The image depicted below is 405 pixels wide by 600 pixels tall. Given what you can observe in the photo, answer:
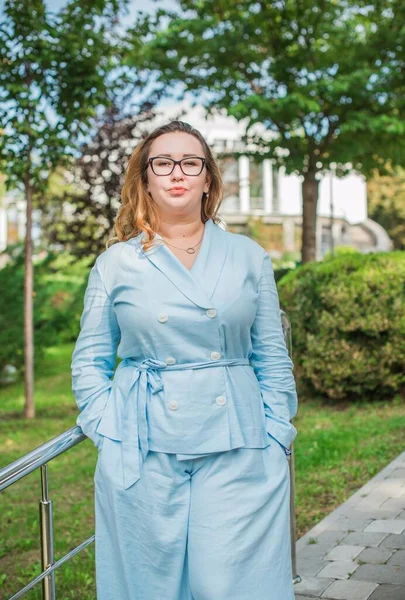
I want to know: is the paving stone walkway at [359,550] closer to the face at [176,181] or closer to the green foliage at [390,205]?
the face at [176,181]

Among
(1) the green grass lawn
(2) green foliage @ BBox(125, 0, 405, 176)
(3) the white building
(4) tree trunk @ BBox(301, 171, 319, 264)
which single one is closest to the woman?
(1) the green grass lawn

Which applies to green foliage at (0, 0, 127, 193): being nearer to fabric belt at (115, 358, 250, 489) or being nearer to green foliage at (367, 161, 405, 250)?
fabric belt at (115, 358, 250, 489)

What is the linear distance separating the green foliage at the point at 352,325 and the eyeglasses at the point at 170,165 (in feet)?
19.1

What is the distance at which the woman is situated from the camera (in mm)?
2125

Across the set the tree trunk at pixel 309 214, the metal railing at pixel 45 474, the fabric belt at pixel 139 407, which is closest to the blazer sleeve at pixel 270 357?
the fabric belt at pixel 139 407

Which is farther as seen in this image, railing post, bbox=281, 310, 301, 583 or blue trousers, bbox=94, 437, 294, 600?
railing post, bbox=281, 310, 301, 583

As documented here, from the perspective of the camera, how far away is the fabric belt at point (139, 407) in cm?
213

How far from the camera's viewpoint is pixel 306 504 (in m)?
5.23

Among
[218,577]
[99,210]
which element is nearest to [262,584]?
[218,577]

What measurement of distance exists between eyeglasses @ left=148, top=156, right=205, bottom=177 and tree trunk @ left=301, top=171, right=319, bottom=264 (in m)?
Result: 12.9

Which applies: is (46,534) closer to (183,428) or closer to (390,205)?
(183,428)

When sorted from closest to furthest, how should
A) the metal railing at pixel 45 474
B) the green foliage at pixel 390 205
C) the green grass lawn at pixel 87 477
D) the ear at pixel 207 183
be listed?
the metal railing at pixel 45 474, the ear at pixel 207 183, the green grass lawn at pixel 87 477, the green foliage at pixel 390 205

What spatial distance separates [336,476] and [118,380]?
12.6 feet

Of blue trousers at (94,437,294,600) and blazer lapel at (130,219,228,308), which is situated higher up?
blazer lapel at (130,219,228,308)
